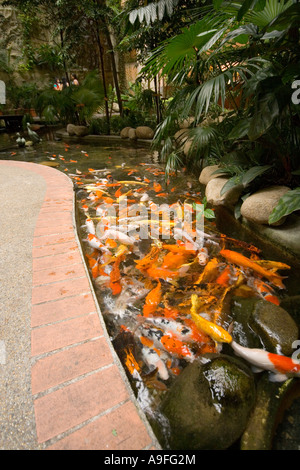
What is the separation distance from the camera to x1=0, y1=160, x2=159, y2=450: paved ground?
818 millimetres

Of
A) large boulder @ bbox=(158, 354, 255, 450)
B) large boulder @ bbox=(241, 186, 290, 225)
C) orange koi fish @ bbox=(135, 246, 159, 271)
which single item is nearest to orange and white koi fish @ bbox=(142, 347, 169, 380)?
large boulder @ bbox=(158, 354, 255, 450)

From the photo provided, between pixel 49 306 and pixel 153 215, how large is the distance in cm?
188

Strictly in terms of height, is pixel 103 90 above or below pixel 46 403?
above

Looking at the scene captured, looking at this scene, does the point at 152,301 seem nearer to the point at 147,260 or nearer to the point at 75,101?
the point at 147,260

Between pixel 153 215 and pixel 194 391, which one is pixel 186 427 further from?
pixel 153 215

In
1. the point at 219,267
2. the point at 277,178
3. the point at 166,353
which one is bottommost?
the point at 166,353

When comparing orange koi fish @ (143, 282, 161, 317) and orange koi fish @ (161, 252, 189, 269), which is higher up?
orange koi fish @ (161, 252, 189, 269)

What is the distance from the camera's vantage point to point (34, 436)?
0.81m

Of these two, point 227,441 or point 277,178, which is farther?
point 277,178

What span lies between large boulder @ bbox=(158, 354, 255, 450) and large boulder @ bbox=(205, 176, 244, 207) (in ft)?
5.49

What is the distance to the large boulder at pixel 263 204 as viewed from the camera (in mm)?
1947

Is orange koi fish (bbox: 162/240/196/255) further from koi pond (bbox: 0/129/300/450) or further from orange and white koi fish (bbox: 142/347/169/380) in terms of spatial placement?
orange and white koi fish (bbox: 142/347/169/380)

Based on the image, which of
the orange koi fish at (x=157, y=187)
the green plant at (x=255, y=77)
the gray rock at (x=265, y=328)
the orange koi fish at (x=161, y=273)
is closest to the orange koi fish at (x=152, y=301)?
the orange koi fish at (x=161, y=273)
